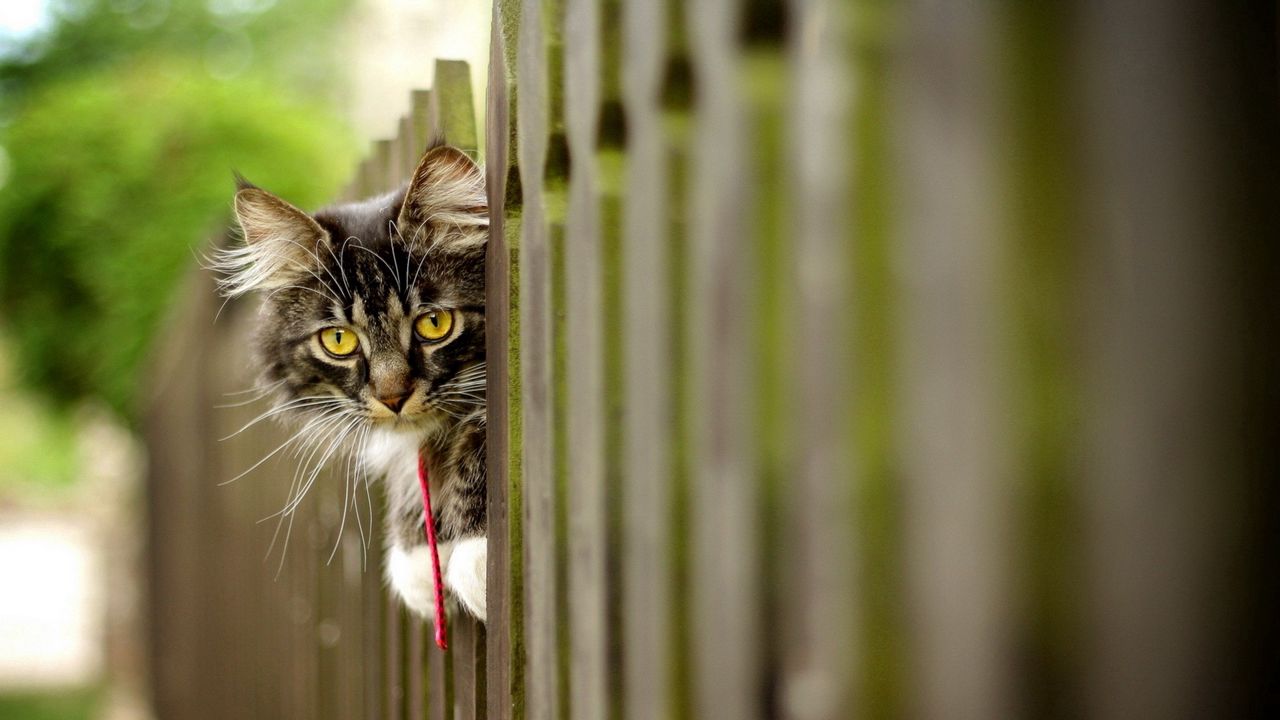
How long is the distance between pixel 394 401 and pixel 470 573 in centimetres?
40

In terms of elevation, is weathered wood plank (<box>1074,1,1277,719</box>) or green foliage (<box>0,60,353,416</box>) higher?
green foliage (<box>0,60,353,416</box>)

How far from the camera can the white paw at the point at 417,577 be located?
178 cm

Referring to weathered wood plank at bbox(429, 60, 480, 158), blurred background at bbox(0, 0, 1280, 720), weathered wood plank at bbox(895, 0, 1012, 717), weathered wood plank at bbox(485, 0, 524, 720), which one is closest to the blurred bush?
weathered wood plank at bbox(429, 60, 480, 158)

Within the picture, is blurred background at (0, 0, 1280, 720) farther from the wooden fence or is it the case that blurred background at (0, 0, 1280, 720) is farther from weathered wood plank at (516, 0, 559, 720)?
weathered wood plank at (516, 0, 559, 720)

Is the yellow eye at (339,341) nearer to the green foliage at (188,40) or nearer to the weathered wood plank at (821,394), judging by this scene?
the weathered wood plank at (821,394)

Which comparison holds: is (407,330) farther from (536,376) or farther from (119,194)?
(119,194)

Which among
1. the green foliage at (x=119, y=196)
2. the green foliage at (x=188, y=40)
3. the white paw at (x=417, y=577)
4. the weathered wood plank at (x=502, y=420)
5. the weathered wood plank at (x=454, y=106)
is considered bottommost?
the white paw at (x=417, y=577)

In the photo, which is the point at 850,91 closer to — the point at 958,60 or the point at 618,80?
the point at 958,60

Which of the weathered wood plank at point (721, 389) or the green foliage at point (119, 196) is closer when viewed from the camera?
the weathered wood plank at point (721, 389)

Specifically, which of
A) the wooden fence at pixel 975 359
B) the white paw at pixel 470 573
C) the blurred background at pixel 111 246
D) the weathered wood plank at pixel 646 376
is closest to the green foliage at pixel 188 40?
the blurred background at pixel 111 246

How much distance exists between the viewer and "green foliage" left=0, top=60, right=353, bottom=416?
7.10 metres

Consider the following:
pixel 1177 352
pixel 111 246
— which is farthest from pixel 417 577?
pixel 111 246

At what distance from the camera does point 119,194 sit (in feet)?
23.6

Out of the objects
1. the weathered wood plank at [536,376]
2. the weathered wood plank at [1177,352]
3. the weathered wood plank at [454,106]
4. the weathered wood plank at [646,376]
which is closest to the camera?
the weathered wood plank at [1177,352]
